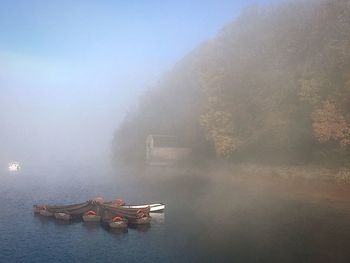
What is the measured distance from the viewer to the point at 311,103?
258 ft

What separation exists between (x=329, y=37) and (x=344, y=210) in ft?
126

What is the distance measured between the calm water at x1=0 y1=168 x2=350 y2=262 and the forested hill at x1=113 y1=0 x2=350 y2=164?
15.6 m

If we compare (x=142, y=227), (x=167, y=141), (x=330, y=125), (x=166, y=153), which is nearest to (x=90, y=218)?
(x=142, y=227)

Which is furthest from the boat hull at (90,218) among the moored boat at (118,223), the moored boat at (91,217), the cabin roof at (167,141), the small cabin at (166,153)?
the cabin roof at (167,141)

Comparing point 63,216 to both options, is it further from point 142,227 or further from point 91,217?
point 142,227

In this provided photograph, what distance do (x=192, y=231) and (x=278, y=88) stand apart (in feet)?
153

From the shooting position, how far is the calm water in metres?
42.3

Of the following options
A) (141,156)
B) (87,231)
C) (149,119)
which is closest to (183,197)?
(87,231)

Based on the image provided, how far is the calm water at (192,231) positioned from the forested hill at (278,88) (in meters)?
15.6

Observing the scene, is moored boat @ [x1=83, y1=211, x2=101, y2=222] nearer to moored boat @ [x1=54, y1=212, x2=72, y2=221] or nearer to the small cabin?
moored boat @ [x1=54, y1=212, x2=72, y2=221]

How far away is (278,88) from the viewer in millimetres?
86062

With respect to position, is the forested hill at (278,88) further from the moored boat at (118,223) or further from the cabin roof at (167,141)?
the moored boat at (118,223)

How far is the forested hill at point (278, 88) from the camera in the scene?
3002 inches

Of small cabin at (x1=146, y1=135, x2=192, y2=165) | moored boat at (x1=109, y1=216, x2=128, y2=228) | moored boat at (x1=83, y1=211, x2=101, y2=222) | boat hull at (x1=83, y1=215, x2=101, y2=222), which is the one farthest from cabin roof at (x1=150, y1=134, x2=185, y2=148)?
moored boat at (x1=109, y1=216, x2=128, y2=228)
